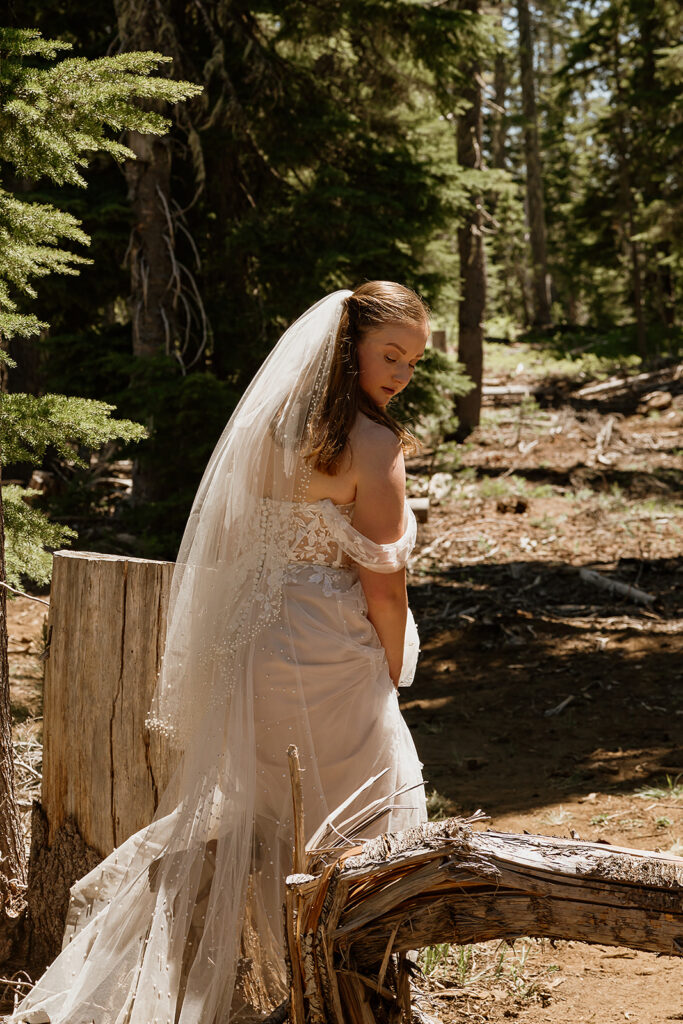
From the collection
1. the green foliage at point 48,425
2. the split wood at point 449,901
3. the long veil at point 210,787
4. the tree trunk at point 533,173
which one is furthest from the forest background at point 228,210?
the tree trunk at point 533,173

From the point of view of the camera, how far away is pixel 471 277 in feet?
51.7

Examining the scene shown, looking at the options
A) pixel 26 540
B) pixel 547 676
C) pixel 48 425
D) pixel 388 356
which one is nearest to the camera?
pixel 388 356

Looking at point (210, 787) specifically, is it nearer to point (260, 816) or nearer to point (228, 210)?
point (260, 816)

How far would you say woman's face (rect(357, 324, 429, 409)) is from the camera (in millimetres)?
2863

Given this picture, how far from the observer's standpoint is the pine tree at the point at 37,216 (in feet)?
10.0

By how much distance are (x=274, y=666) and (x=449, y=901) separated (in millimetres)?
922

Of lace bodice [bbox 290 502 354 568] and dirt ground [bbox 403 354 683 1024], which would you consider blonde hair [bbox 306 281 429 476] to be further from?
dirt ground [bbox 403 354 683 1024]

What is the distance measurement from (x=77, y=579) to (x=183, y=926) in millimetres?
1216

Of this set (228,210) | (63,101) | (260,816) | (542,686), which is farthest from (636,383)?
(260,816)

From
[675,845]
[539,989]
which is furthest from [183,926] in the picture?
[675,845]

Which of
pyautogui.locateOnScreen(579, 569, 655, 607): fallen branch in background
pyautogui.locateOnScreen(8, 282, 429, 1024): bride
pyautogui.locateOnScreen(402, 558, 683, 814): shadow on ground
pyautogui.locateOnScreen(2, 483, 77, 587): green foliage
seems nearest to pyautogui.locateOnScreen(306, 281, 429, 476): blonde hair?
pyautogui.locateOnScreen(8, 282, 429, 1024): bride

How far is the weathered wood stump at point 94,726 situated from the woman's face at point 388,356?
101 centimetres

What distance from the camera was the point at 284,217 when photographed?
389 inches

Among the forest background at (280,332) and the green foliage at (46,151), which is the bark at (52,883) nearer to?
the forest background at (280,332)
